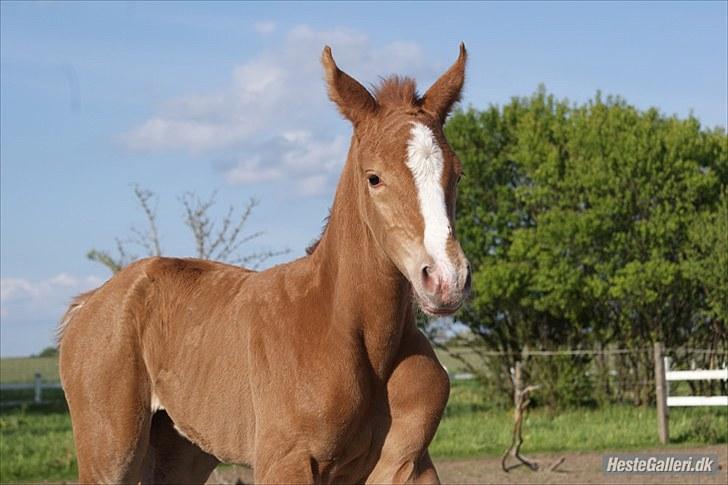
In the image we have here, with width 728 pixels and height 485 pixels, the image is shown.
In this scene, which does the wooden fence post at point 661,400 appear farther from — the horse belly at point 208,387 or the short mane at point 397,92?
the short mane at point 397,92

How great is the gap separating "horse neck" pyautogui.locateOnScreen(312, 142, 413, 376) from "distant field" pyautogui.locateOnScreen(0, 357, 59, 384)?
166ft

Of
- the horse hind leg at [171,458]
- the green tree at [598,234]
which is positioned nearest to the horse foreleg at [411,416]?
the horse hind leg at [171,458]

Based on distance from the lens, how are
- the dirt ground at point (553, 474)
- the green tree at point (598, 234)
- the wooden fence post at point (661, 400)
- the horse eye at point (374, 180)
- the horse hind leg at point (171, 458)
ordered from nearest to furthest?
1. the horse eye at point (374, 180)
2. the horse hind leg at point (171, 458)
3. the dirt ground at point (553, 474)
4. the wooden fence post at point (661, 400)
5. the green tree at point (598, 234)

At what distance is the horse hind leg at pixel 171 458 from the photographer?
598cm

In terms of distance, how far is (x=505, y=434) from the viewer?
19203 mm

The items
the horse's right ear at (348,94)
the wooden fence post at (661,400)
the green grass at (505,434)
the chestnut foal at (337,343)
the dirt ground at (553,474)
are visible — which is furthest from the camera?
the wooden fence post at (661,400)

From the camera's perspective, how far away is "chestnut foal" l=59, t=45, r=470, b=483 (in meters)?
3.92

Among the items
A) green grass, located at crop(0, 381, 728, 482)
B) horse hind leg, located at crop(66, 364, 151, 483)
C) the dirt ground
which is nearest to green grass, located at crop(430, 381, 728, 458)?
green grass, located at crop(0, 381, 728, 482)

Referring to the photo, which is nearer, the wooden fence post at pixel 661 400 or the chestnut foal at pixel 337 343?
the chestnut foal at pixel 337 343

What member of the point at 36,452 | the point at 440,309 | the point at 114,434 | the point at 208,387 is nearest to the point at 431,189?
the point at 440,309

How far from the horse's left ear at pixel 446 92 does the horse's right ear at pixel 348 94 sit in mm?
251

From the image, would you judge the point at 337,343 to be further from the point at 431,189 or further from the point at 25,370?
the point at 25,370

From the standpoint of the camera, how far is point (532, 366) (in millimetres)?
24688

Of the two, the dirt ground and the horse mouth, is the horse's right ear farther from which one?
the dirt ground
